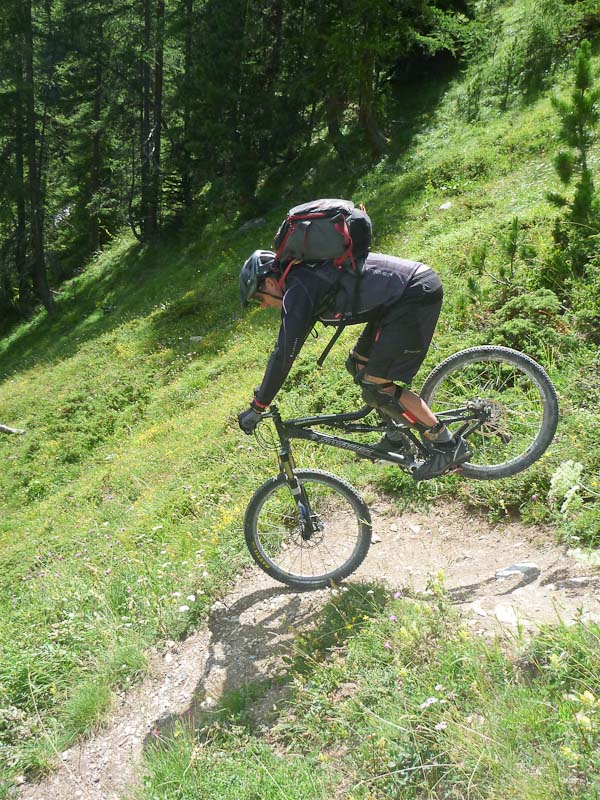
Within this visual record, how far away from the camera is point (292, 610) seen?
17.4 ft

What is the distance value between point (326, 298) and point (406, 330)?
68cm

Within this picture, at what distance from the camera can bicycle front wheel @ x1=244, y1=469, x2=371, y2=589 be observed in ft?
17.1

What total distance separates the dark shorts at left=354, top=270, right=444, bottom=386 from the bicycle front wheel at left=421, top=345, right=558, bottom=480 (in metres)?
0.63

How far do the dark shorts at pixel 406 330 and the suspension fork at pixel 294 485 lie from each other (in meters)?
0.88

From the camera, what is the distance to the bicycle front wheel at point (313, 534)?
5.23 m

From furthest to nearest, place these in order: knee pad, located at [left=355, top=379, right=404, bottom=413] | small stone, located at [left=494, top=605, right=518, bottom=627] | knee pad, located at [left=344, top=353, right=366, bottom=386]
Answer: knee pad, located at [left=344, top=353, right=366, bottom=386], knee pad, located at [left=355, top=379, right=404, bottom=413], small stone, located at [left=494, top=605, right=518, bottom=627]

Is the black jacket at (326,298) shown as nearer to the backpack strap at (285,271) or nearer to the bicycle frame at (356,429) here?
the backpack strap at (285,271)

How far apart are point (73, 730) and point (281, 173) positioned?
2396 centimetres

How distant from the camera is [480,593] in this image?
4.52 m

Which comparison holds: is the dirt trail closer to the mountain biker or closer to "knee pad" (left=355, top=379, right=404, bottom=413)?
the mountain biker

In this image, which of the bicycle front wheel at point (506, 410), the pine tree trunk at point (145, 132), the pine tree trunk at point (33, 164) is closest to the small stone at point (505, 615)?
the bicycle front wheel at point (506, 410)

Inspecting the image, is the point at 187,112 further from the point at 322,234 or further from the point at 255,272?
the point at 322,234

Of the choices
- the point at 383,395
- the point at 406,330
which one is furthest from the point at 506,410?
the point at 406,330

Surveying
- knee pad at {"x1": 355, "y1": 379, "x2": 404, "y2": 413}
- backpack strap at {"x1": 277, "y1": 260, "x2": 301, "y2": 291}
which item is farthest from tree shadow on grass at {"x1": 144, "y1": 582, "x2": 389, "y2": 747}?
backpack strap at {"x1": 277, "y1": 260, "x2": 301, "y2": 291}
